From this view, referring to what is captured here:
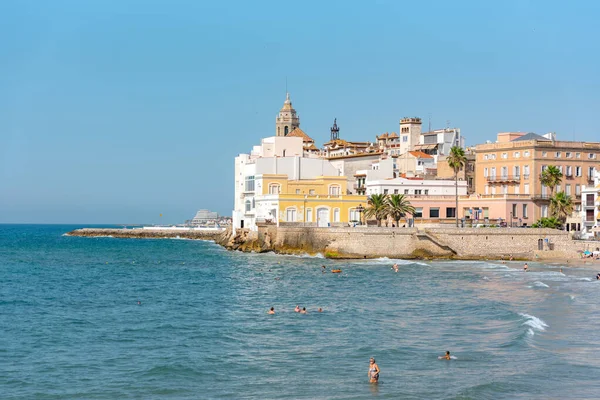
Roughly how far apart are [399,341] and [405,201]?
48195 millimetres

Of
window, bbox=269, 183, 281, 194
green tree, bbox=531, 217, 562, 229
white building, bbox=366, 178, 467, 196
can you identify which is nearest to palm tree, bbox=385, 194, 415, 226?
white building, bbox=366, 178, 467, 196

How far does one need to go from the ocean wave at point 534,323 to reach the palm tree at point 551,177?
151ft

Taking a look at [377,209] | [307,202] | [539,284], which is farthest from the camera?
[307,202]

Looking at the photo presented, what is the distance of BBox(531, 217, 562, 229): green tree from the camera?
80688 mm

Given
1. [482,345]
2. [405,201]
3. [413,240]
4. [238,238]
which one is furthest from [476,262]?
[482,345]

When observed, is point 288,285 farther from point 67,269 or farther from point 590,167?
point 590,167

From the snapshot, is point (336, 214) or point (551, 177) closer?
point (551, 177)

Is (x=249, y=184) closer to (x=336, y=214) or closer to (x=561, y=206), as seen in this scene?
(x=336, y=214)

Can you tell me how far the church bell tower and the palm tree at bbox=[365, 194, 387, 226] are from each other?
75172 millimetres

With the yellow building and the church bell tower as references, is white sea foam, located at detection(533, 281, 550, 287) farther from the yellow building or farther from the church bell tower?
the church bell tower

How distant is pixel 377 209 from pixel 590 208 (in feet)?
66.8

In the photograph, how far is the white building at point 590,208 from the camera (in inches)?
3223

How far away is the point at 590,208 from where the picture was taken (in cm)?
8288

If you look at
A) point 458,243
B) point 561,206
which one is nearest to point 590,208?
point 561,206
